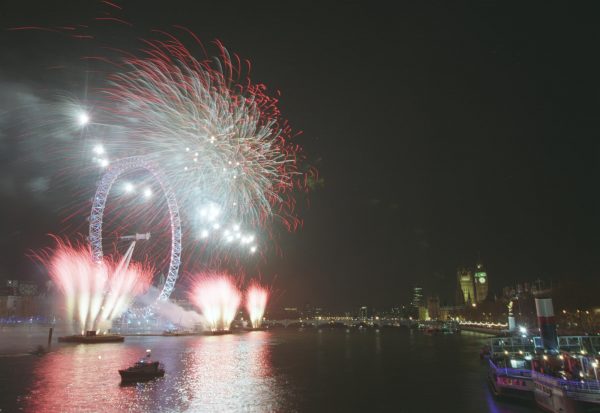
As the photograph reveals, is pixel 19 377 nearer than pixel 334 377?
Yes

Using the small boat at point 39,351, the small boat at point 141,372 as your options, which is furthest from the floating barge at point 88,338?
the small boat at point 141,372

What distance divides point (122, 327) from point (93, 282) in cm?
6238

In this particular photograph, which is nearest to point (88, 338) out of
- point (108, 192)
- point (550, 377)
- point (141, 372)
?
point (108, 192)

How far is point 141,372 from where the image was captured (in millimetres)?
41375

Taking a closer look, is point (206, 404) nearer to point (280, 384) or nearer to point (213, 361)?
point (280, 384)

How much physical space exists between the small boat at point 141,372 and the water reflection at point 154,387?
2.86 feet

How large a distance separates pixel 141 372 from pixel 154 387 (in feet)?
11.5

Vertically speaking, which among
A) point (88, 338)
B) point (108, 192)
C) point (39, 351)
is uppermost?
point (108, 192)

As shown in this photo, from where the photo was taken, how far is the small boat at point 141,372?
132ft

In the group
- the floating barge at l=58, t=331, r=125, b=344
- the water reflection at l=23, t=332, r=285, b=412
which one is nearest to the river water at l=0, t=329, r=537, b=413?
the water reflection at l=23, t=332, r=285, b=412

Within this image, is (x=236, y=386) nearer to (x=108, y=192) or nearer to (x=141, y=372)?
(x=141, y=372)

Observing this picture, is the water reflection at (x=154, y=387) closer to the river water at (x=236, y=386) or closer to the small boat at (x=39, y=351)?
the river water at (x=236, y=386)

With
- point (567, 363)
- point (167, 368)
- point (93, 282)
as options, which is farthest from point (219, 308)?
point (567, 363)

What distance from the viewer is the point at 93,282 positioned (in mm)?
68438
